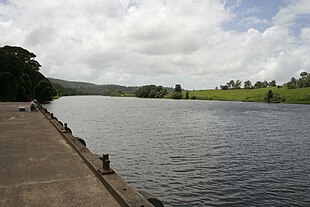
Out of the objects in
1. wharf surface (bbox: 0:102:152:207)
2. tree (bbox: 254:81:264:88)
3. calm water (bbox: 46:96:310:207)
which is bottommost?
calm water (bbox: 46:96:310:207)

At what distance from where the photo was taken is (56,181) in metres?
7.48

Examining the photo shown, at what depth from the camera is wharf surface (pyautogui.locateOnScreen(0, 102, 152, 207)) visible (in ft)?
20.3

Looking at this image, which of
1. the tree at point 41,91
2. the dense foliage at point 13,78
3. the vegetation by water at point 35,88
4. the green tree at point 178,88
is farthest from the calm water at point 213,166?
the green tree at point 178,88

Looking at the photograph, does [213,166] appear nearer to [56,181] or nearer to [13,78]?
[56,181]

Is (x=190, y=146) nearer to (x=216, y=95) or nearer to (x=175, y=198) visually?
(x=175, y=198)

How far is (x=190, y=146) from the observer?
993 inches

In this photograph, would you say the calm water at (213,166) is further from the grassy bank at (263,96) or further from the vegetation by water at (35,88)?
the grassy bank at (263,96)

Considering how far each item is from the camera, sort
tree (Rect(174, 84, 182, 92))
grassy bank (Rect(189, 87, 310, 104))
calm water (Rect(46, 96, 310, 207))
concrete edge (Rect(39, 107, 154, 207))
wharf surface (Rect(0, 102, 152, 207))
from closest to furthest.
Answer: concrete edge (Rect(39, 107, 154, 207))
wharf surface (Rect(0, 102, 152, 207))
calm water (Rect(46, 96, 310, 207))
grassy bank (Rect(189, 87, 310, 104))
tree (Rect(174, 84, 182, 92))

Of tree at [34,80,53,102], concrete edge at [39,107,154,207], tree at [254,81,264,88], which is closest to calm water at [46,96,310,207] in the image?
concrete edge at [39,107,154,207]

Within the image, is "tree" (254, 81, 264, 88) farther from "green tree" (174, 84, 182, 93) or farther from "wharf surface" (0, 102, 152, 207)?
"wharf surface" (0, 102, 152, 207)

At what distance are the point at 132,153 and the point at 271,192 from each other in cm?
1115

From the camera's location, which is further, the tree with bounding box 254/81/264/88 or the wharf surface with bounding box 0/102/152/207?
the tree with bounding box 254/81/264/88

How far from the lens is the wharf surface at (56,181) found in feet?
20.3

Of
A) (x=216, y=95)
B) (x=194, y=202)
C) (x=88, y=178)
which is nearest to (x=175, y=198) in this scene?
(x=194, y=202)
